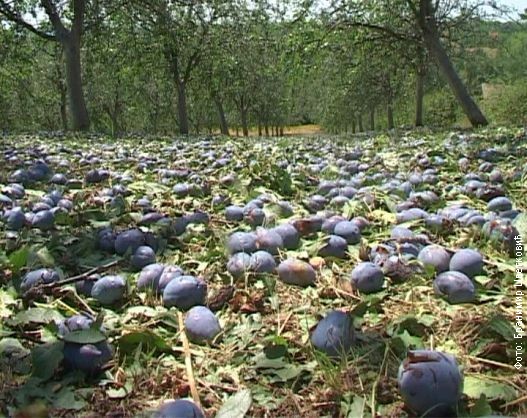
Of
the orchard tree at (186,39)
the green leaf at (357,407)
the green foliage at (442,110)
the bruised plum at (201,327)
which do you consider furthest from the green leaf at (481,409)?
the green foliage at (442,110)

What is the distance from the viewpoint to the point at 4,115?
112ft

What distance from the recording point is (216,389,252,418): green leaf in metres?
1.10

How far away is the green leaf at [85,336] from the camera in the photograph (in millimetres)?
1304

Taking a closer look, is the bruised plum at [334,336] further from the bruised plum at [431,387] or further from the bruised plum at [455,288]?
the bruised plum at [455,288]

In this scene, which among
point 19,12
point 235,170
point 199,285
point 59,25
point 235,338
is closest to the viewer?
point 235,338

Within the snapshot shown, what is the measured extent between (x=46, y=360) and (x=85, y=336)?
0.10 m

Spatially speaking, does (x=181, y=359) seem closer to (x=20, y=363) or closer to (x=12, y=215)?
(x=20, y=363)

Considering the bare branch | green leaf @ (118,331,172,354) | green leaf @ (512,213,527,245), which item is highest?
the bare branch

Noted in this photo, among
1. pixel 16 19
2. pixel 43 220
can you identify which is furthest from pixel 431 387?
pixel 16 19

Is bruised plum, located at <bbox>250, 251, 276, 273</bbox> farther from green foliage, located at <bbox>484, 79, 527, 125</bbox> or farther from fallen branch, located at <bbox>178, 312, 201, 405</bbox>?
green foliage, located at <bbox>484, 79, 527, 125</bbox>

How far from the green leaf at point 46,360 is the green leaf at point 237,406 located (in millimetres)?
423

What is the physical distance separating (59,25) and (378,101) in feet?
75.9

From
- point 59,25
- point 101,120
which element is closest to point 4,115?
point 101,120

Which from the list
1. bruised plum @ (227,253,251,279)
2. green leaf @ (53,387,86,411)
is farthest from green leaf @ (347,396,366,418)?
bruised plum @ (227,253,251,279)
